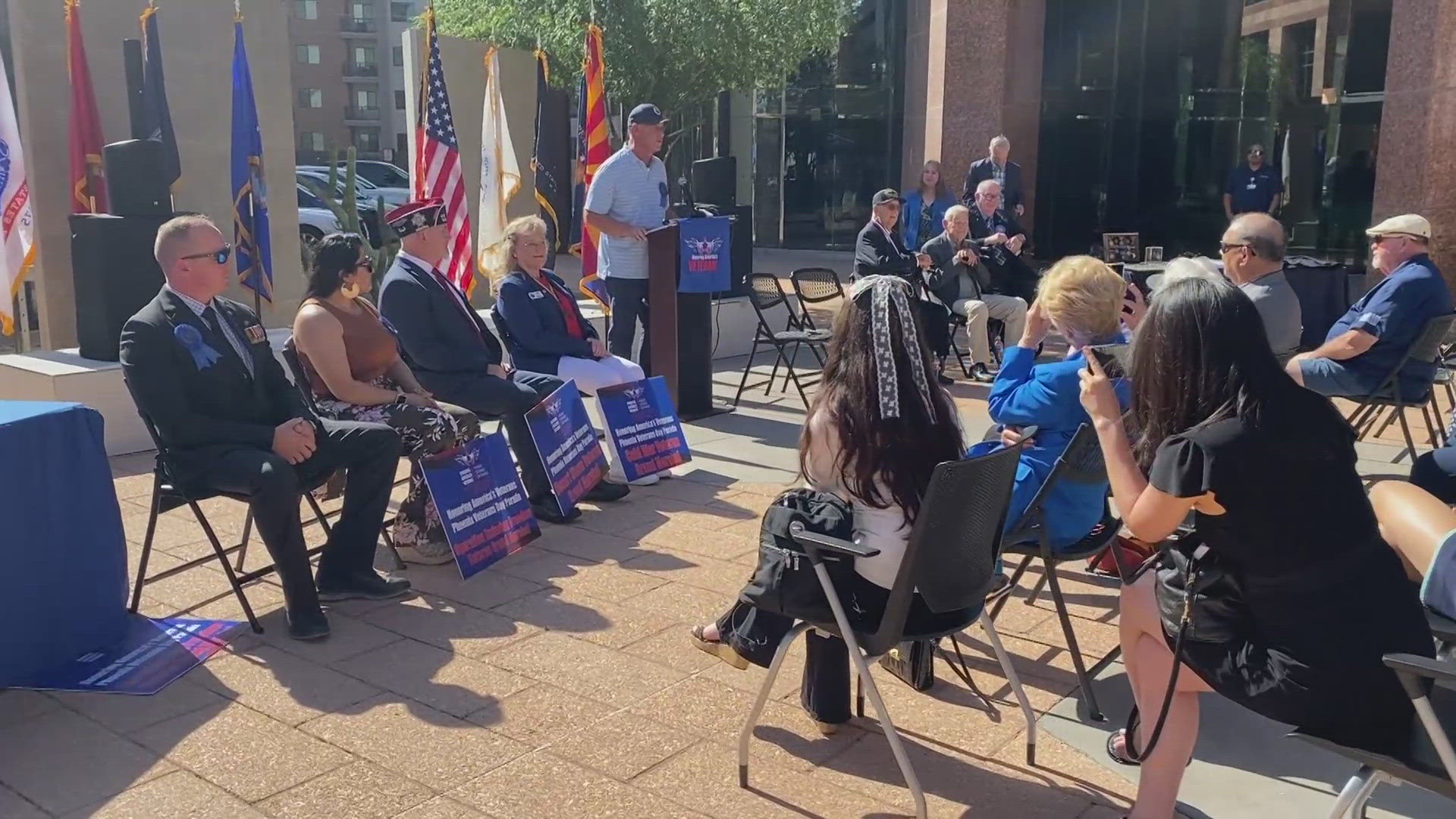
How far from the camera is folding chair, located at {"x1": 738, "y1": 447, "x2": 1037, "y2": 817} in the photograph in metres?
2.84

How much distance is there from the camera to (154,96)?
8430 mm

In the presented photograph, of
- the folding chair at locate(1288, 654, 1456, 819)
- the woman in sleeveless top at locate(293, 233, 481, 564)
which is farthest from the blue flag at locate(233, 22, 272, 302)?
the folding chair at locate(1288, 654, 1456, 819)

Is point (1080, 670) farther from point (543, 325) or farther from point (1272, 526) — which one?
point (543, 325)

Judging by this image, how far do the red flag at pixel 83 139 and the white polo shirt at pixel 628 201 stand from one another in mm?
3758

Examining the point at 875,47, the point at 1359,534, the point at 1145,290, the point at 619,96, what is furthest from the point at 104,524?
the point at 875,47

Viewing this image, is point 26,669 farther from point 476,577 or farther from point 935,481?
point 935,481

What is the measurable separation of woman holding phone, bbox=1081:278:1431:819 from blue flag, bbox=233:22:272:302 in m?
7.26

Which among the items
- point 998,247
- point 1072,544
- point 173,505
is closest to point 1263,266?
point 1072,544

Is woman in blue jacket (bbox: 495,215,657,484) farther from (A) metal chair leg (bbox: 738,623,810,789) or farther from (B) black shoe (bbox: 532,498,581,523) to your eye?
(A) metal chair leg (bbox: 738,623,810,789)

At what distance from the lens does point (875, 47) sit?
20094 mm

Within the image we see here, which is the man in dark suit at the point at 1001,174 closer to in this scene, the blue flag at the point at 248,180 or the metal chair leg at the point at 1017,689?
the blue flag at the point at 248,180

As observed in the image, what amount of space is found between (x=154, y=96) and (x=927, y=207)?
6.76m

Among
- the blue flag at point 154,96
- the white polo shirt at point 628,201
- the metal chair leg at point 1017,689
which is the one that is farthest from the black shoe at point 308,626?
the blue flag at point 154,96

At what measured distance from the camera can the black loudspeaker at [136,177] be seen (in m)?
7.17
